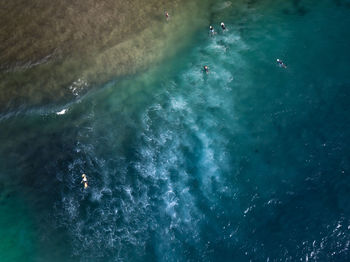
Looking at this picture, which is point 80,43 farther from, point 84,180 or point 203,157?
point 203,157

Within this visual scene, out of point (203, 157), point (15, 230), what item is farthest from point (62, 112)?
point (203, 157)

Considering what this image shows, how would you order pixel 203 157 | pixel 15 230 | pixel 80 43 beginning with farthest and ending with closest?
1. pixel 80 43
2. pixel 203 157
3. pixel 15 230

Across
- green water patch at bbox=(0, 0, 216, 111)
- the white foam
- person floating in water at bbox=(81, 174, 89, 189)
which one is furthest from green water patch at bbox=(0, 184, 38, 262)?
green water patch at bbox=(0, 0, 216, 111)

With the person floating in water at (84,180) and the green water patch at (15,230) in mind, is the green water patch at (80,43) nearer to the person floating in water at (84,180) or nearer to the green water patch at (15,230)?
the person floating in water at (84,180)

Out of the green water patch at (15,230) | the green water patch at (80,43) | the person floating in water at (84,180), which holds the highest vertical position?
the green water patch at (80,43)

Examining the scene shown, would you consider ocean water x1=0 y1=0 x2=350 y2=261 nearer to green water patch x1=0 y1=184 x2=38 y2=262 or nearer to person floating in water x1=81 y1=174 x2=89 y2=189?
green water patch x1=0 y1=184 x2=38 y2=262

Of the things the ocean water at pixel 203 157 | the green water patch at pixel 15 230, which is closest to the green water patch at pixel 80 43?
the ocean water at pixel 203 157

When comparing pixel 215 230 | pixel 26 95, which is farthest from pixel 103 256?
pixel 26 95

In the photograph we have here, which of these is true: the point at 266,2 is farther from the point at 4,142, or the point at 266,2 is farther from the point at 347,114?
the point at 4,142
